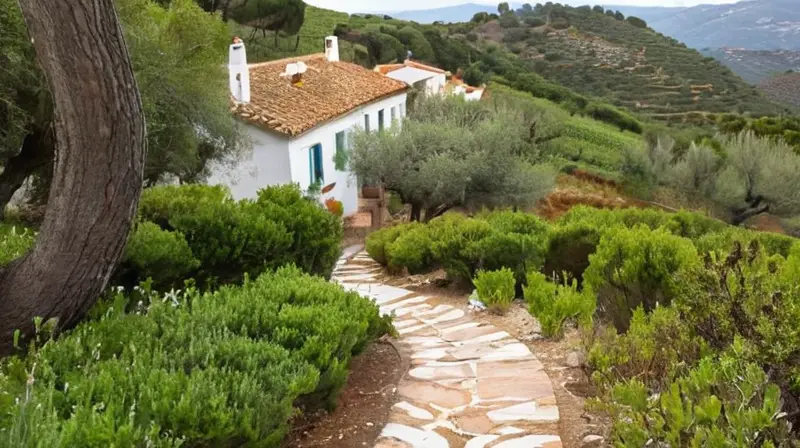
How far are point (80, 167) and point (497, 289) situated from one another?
429 cm

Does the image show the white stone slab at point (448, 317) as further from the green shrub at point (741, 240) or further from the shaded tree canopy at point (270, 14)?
the shaded tree canopy at point (270, 14)

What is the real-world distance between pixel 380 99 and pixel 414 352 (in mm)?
18403

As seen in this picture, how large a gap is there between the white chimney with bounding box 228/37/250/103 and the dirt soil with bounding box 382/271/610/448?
9.96 metres

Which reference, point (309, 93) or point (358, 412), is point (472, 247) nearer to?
point (358, 412)

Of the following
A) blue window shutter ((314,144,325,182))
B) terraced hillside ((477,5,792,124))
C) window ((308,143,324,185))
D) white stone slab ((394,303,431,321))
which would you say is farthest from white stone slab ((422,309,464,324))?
terraced hillside ((477,5,792,124))

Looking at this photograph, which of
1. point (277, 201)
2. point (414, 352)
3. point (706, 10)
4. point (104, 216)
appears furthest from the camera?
point (706, 10)

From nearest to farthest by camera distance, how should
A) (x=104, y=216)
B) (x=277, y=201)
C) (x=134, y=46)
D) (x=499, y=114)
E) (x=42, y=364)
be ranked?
(x=42, y=364)
(x=104, y=216)
(x=277, y=201)
(x=134, y=46)
(x=499, y=114)

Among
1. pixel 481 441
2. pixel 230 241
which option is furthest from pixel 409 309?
pixel 481 441

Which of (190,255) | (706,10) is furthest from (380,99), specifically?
(706,10)

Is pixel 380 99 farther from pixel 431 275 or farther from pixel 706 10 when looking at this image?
pixel 706 10

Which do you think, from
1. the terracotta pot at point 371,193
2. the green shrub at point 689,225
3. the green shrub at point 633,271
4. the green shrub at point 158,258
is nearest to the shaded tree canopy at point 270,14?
the terracotta pot at point 371,193

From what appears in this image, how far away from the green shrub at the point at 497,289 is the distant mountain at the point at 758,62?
3337 inches

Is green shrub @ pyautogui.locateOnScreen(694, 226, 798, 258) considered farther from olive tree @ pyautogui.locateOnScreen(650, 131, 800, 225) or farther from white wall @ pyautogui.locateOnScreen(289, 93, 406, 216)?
olive tree @ pyautogui.locateOnScreen(650, 131, 800, 225)

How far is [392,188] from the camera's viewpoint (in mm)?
17562
